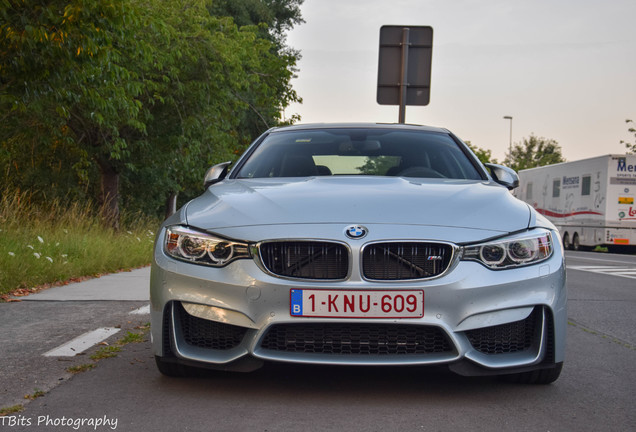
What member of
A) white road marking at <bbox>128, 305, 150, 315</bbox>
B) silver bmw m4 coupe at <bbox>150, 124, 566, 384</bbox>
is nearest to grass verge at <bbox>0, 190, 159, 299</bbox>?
white road marking at <bbox>128, 305, 150, 315</bbox>

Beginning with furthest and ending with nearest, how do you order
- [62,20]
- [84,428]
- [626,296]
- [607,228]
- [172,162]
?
[607,228], [172,162], [626,296], [62,20], [84,428]

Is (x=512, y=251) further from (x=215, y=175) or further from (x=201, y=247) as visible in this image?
(x=215, y=175)

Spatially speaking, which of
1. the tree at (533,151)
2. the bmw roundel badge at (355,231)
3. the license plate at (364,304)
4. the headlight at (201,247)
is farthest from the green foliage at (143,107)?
the tree at (533,151)

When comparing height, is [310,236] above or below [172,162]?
above

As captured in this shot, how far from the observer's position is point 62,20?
8.43 m

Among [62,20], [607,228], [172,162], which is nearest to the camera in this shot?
[62,20]

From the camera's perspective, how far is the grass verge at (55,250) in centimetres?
870

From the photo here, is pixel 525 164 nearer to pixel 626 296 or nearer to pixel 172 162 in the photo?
pixel 172 162

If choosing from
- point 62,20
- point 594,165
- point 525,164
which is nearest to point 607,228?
point 594,165

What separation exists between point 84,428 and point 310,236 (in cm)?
124

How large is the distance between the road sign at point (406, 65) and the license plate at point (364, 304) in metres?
10.1

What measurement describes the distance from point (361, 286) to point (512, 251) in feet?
2.50

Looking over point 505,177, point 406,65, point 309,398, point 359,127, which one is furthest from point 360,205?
point 406,65

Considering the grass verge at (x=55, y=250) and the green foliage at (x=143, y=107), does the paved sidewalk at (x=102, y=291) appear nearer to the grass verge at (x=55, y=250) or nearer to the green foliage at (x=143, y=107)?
the grass verge at (x=55, y=250)
